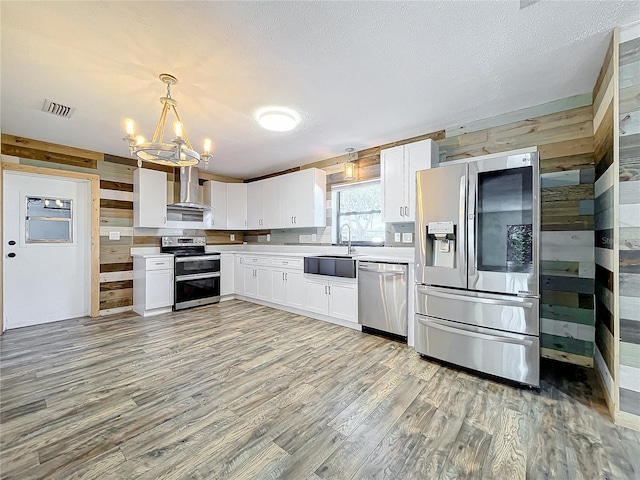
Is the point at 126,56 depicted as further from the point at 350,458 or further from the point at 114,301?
the point at 114,301

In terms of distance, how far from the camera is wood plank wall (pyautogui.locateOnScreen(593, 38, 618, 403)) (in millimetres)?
1902

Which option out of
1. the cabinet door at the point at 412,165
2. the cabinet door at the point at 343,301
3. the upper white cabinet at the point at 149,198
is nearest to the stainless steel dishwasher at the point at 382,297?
the cabinet door at the point at 343,301

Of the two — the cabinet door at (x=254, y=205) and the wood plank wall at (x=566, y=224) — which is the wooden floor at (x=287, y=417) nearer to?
the wood plank wall at (x=566, y=224)

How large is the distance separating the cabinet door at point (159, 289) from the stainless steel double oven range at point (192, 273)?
87 mm

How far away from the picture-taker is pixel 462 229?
8.11ft

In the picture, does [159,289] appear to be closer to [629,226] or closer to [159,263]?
[159,263]

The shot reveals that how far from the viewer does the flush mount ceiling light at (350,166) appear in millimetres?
4031

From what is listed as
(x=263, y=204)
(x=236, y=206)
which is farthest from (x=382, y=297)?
(x=236, y=206)

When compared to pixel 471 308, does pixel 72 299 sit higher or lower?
lower

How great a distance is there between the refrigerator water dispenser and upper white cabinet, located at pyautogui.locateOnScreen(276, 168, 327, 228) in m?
2.09

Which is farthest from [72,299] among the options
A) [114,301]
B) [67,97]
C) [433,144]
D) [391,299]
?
[433,144]

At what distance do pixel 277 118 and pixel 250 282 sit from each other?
122 inches

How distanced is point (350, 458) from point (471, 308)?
159 cm

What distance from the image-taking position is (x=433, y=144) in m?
3.26
